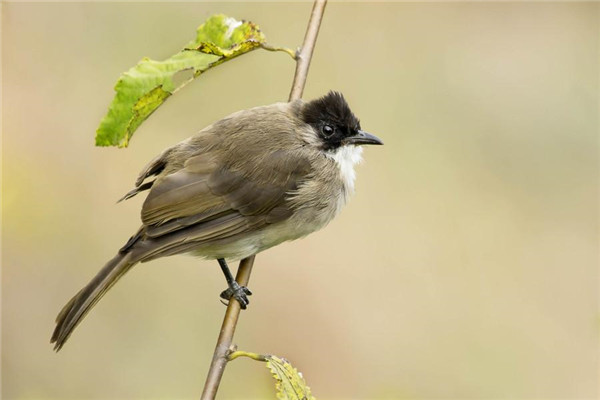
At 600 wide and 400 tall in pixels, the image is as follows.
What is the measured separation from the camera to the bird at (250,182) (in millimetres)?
3617

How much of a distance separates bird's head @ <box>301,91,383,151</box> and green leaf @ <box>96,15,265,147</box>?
1.16m

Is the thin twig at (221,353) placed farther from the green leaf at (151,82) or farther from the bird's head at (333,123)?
the bird's head at (333,123)

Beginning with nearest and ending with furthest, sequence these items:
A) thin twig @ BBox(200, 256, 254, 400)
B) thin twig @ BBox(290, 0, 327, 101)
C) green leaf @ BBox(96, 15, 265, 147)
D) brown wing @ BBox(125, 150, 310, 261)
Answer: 1. thin twig @ BBox(200, 256, 254, 400)
2. green leaf @ BBox(96, 15, 265, 147)
3. thin twig @ BBox(290, 0, 327, 101)
4. brown wing @ BBox(125, 150, 310, 261)

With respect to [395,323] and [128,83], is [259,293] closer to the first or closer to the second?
[395,323]

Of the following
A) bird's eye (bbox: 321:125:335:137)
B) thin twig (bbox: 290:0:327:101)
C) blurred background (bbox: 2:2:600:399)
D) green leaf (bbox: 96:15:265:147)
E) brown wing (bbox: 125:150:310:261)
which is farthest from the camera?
blurred background (bbox: 2:2:600:399)

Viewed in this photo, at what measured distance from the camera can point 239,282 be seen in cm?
366

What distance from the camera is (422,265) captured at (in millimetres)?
6605

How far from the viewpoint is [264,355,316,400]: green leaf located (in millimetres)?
2471

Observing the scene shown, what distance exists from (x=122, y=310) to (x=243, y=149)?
7.83ft

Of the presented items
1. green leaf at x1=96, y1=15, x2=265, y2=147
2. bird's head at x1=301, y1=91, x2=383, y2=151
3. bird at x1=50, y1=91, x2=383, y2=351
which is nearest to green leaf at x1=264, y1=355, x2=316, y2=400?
green leaf at x1=96, y1=15, x2=265, y2=147

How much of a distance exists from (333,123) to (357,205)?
291 centimetres

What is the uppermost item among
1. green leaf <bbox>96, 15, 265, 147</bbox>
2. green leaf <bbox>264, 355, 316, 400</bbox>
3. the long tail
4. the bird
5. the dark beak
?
the dark beak

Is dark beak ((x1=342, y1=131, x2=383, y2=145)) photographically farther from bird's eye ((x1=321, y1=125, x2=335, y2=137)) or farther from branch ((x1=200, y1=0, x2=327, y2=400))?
branch ((x1=200, y1=0, x2=327, y2=400))

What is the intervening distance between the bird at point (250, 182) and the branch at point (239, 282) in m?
0.20
